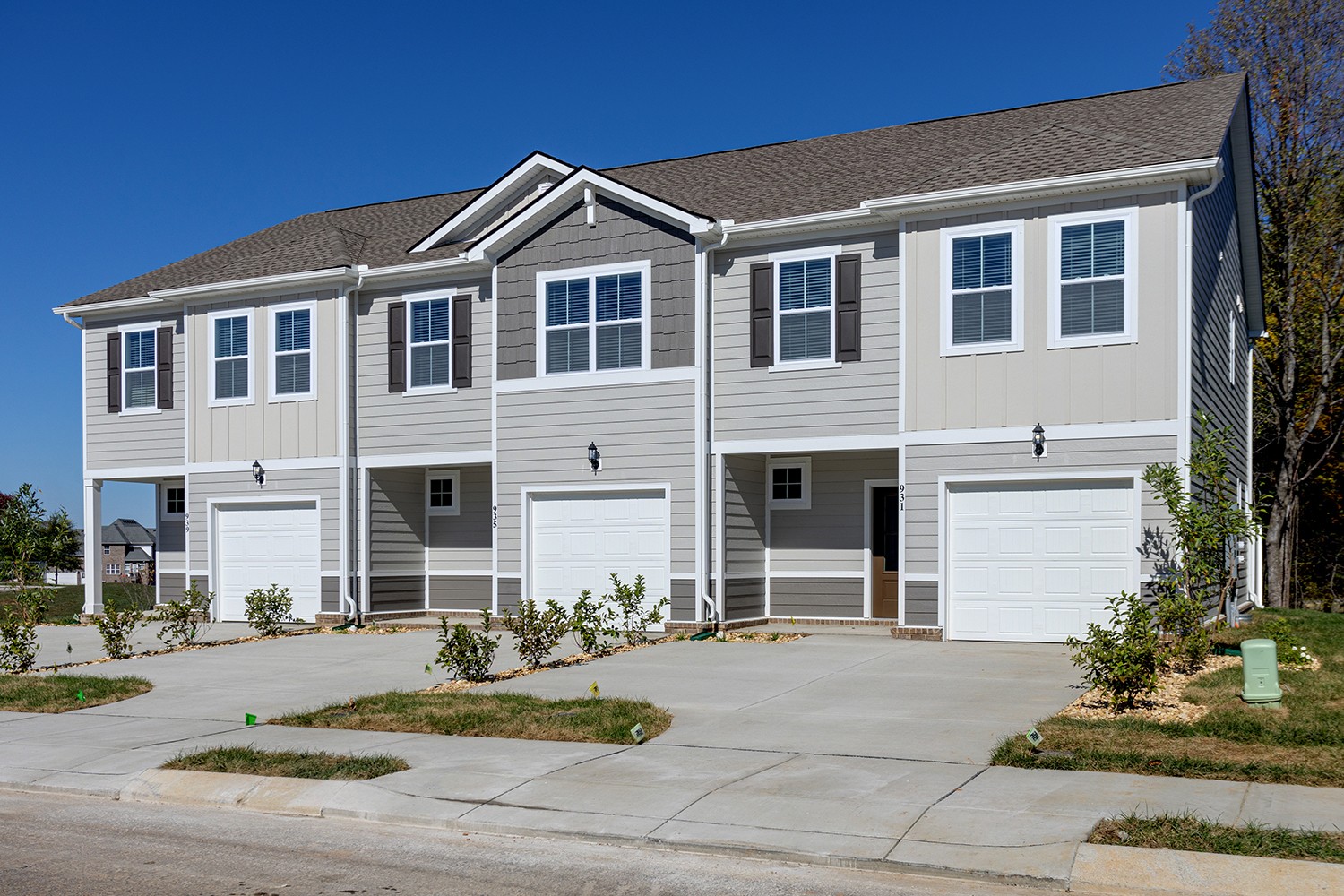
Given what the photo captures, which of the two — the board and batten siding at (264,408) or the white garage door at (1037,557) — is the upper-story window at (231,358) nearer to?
the board and batten siding at (264,408)

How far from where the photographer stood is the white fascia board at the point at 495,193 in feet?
70.7

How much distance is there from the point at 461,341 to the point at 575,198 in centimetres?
321

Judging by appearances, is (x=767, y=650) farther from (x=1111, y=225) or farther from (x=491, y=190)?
(x=491, y=190)

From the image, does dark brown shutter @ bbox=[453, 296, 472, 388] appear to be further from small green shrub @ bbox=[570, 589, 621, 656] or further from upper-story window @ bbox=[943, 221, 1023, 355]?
upper-story window @ bbox=[943, 221, 1023, 355]

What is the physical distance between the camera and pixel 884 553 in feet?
64.1

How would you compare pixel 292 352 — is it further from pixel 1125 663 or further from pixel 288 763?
pixel 1125 663

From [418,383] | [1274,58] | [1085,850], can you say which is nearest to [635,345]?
[418,383]

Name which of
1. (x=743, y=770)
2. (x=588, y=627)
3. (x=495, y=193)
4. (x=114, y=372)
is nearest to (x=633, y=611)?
(x=588, y=627)

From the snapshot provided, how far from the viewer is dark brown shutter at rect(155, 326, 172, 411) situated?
23.6m

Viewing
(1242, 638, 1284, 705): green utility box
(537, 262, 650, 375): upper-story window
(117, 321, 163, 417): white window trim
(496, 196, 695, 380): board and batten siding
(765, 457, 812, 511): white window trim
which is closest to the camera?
(1242, 638, 1284, 705): green utility box

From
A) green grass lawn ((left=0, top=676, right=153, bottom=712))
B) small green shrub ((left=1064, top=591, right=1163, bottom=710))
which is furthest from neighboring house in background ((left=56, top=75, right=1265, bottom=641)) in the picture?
green grass lawn ((left=0, top=676, right=153, bottom=712))

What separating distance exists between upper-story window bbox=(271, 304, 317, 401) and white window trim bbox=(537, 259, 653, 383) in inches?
181

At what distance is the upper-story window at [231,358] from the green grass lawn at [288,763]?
13219 millimetres

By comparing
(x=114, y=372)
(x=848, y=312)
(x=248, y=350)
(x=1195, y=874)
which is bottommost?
(x=1195, y=874)
